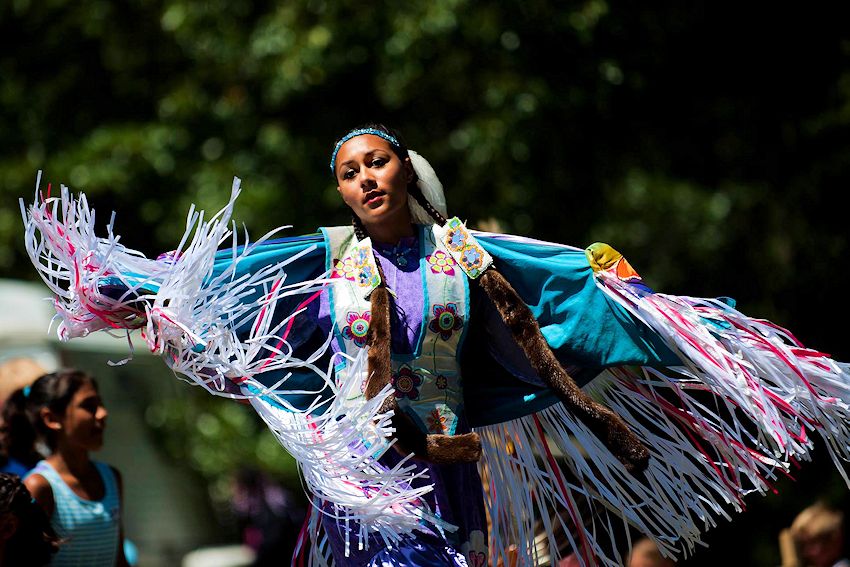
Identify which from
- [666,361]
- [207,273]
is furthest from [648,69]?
[207,273]

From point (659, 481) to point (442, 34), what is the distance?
13.5 feet

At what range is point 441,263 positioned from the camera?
4160mm

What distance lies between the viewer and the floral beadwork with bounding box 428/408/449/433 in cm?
407

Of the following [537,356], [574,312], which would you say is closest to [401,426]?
[537,356]

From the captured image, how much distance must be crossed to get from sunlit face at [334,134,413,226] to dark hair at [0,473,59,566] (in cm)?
144

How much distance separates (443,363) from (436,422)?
19cm

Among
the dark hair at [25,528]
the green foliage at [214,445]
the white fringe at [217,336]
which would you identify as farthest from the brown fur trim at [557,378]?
the green foliage at [214,445]

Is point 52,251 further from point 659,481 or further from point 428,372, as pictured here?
point 659,481

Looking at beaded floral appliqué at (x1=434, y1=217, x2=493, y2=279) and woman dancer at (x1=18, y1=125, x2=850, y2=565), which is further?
beaded floral appliqué at (x1=434, y1=217, x2=493, y2=279)

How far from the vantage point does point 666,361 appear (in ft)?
14.0

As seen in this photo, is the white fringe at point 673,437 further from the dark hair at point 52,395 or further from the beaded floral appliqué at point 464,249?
the dark hair at point 52,395

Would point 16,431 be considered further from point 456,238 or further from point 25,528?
point 456,238

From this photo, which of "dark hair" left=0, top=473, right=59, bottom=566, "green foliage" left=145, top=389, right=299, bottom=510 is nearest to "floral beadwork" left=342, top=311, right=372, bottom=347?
"dark hair" left=0, top=473, right=59, bottom=566

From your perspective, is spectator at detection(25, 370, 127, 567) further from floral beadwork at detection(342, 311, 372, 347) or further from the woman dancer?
floral beadwork at detection(342, 311, 372, 347)
